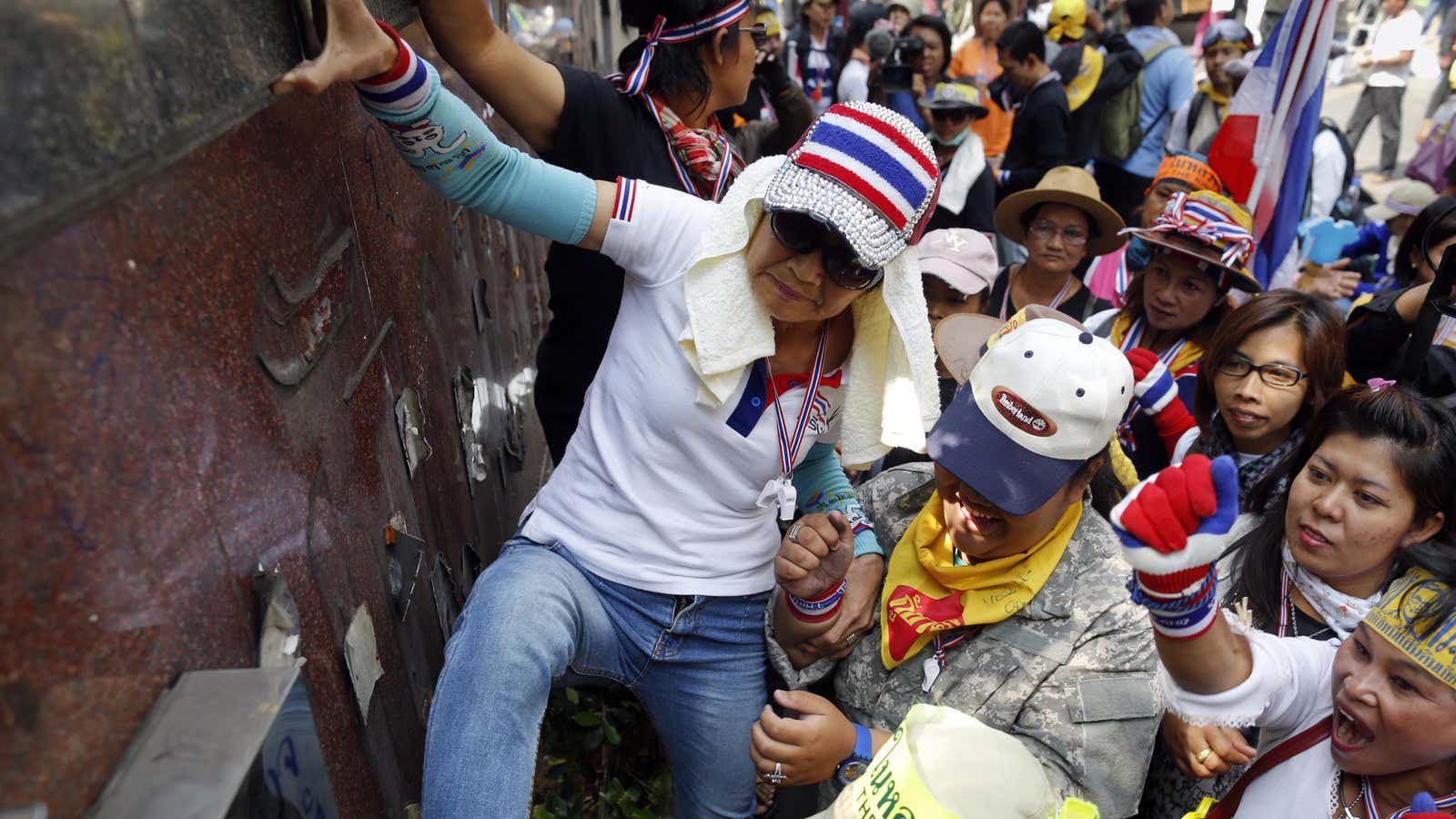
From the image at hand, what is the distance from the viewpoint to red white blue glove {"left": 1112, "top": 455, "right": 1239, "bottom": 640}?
4.22 feet

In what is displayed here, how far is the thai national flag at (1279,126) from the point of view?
4.04 meters

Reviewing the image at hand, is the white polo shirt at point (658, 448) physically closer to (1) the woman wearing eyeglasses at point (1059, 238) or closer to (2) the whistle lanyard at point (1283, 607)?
(2) the whistle lanyard at point (1283, 607)

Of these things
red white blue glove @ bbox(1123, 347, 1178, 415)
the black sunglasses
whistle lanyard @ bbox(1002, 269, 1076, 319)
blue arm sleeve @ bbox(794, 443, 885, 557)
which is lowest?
whistle lanyard @ bbox(1002, 269, 1076, 319)

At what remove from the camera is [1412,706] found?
158 cm

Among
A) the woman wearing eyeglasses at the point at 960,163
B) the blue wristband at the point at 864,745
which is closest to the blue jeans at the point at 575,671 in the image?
the blue wristband at the point at 864,745

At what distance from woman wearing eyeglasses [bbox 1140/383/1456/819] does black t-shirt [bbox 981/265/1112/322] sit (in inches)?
71.2

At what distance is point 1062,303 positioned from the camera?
164 inches

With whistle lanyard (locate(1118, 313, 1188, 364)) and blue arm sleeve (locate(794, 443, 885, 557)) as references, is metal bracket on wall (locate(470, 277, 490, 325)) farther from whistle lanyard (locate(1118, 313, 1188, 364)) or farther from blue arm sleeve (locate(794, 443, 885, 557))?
whistle lanyard (locate(1118, 313, 1188, 364))

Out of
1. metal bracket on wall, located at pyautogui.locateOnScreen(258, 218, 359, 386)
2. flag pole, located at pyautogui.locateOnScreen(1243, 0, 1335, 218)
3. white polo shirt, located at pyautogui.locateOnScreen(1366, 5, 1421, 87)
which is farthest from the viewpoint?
white polo shirt, located at pyautogui.locateOnScreen(1366, 5, 1421, 87)

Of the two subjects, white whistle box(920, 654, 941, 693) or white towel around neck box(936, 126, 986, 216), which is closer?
white whistle box(920, 654, 941, 693)

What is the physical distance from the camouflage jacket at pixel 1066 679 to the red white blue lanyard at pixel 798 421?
43 cm

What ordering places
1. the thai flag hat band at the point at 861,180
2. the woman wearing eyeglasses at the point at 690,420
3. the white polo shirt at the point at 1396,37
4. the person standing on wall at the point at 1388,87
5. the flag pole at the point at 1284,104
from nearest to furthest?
the woman wearing eyeglasses at the point at 690,420
the thai flag hat band at the point at 861,180
the flag pole at the point at 1284,104
the person standing on wall at the point at 1388,87
the white polo shirt at the point at 1396,37

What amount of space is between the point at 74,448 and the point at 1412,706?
1.93 metres

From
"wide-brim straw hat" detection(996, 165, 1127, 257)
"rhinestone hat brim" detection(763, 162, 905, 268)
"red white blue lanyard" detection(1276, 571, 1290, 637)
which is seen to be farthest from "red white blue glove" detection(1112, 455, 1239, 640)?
"wide-brim straw hat" detection(996, 165, 1127, 257)
